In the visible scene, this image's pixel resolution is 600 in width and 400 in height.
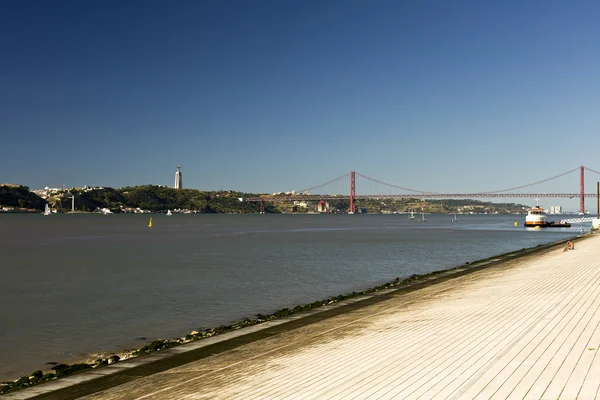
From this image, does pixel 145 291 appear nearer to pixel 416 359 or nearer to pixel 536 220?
pixel 416 359

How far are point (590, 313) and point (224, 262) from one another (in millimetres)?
25370

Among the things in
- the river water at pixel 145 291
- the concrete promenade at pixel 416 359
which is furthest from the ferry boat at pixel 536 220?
the concrete promenade at pixel 416 359

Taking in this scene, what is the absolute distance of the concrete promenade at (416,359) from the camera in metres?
6.86

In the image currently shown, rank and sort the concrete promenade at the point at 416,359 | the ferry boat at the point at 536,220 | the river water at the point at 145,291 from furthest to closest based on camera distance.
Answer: the ferry boat at the point at 536,220 < the river water at the point at 145,291 < the concrete promenade at the point at 416,359

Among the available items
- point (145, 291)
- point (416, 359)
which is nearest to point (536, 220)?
point (145, 291)

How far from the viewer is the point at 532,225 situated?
10419cm

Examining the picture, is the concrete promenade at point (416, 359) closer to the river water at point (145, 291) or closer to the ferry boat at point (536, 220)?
the river water at point (145, 291)

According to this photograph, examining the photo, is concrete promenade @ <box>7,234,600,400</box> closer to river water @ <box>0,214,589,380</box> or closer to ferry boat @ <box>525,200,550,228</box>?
river water @ <box>0,214,589,380</box>

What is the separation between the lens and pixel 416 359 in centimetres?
838

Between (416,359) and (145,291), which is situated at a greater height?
(416,359)

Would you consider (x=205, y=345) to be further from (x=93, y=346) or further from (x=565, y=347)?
(x=565, y=347)

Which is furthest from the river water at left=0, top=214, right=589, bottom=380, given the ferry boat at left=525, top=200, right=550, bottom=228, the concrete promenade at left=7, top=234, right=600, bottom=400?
the ferry boat at left=525, top=200, right=550, bottom=228

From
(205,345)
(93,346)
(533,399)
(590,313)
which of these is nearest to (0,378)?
(93,346)

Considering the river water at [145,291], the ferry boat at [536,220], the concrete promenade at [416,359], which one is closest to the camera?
the concrete promenade at [416,359]
